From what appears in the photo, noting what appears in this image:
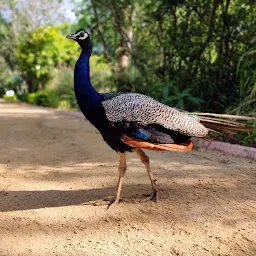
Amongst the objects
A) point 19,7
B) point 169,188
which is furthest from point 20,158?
point 19,7

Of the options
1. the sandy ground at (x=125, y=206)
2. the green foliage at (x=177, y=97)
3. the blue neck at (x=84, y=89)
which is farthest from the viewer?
the green foliage at (x=177, y=97)

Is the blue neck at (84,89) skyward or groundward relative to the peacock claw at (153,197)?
skyward

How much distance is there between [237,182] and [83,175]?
1584 millimetres

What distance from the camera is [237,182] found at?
3551mm

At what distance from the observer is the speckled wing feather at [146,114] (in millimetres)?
2787

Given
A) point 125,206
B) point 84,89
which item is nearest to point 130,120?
point 84,89

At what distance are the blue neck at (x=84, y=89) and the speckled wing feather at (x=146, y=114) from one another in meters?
0.09

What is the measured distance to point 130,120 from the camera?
2.77 metres

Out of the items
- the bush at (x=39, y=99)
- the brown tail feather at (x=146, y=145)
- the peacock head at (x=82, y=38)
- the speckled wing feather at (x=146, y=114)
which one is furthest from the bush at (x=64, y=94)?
the brown tail feather at (x=146, y=145)

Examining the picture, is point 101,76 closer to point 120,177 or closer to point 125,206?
point 120,177

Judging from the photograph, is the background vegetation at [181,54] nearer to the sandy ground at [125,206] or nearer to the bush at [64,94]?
the bush at [64,94]

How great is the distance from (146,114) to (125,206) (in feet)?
2.53

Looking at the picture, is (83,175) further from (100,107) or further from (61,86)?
(61,86)

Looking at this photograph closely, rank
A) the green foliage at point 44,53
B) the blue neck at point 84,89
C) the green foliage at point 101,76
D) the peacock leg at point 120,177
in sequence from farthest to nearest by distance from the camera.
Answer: the green foliage at point 44,53
the green foliage at point 101,76
the peacock leg at point 120,177
the blue neck at point 84,89
